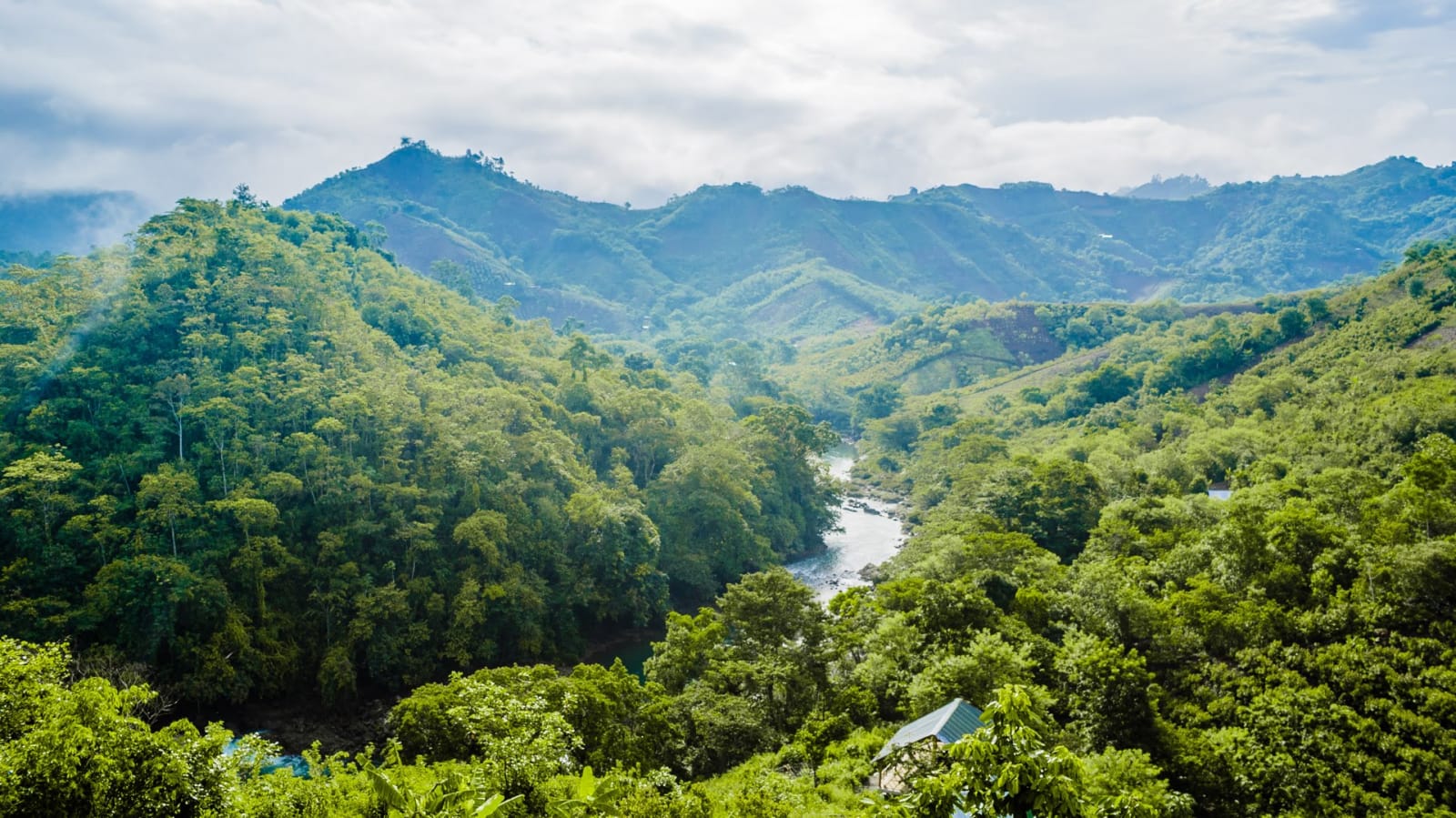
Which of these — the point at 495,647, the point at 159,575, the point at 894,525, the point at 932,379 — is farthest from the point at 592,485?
the point at 932,379

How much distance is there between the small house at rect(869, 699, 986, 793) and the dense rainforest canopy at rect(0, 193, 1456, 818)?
92cm

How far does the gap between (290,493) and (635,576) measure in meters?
15.3

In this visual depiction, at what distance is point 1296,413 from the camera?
4422 cm

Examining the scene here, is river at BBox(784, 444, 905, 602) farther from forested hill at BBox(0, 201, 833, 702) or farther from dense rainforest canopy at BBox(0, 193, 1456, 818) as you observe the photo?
forested hill at BBox(0, 201, 833, 702)

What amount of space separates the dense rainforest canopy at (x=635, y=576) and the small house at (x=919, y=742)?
915 mm

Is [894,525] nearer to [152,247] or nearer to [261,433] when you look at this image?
[261,433]

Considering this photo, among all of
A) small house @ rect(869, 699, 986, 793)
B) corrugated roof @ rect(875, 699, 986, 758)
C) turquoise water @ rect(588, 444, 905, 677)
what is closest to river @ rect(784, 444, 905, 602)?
turquoise water @ rect(588, 444, 905, 677)

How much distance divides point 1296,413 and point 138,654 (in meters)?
53.7

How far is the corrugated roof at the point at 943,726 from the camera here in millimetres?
18266

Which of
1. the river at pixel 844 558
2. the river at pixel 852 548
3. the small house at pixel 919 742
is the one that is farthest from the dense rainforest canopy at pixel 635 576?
the river at pixel 852 548

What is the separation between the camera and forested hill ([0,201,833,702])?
2873 centimetres

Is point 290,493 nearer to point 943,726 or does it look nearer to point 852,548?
point 943,726

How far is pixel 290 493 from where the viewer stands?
3338 centimetres

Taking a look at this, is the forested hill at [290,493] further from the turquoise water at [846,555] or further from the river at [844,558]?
the turquoise water at [846,555]
